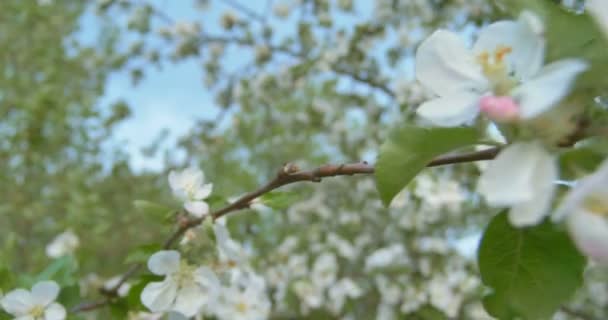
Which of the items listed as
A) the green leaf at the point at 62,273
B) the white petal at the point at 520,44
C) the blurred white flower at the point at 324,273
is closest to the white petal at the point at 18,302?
the green leaf at the point at 62,273

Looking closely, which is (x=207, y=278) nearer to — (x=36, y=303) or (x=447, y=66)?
(x=36, y=303)

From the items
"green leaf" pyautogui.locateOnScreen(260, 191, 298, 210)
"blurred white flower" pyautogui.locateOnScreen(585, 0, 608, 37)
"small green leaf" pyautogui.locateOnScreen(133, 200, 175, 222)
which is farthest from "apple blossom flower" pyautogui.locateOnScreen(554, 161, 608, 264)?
"small green leaf" pyautogui.locateOnScreen(133, 200, 175, 222)

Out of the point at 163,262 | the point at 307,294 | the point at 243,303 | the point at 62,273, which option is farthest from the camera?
the point at 307,294

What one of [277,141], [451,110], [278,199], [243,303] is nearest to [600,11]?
[451,110]

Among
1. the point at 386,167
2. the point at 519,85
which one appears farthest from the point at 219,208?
the point at 519,85

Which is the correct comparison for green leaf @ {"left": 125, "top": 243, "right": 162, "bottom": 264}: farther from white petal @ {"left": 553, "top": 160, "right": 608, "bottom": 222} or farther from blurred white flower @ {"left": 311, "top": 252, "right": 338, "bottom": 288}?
blurred white flower @ {"left": 311, "top": 252, "right": 338, "bottom": 288}

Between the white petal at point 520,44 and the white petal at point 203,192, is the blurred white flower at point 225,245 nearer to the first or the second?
the white petal at point 203,192
